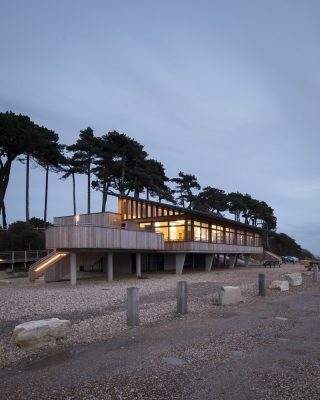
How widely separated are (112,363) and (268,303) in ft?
28.8

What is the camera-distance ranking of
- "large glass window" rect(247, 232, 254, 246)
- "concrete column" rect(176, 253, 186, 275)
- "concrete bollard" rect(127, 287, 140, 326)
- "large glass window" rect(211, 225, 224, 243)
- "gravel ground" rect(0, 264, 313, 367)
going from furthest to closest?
"large glass window" rect(247, 232, 254, 246), "large glass window" rect(211, 225, 224, 243), "concrete column" rect(176, 253, 186, 275), "concrete bollard" rect(127, 287, 140, 326), "gravel ground" rect(0, 264, 313, 367)

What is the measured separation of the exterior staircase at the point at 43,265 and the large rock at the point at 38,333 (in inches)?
642

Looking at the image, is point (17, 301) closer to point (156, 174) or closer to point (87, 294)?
point (87, 294)

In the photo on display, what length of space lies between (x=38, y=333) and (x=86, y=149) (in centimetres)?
4395

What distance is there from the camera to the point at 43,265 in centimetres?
2505

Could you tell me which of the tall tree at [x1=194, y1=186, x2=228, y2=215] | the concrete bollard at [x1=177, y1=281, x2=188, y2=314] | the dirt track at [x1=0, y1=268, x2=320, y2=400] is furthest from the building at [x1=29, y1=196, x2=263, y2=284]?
the tall tree at [x1=194, y1=186, x2=228, y2=215]

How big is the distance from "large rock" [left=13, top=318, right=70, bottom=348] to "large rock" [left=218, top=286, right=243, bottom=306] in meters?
6.73

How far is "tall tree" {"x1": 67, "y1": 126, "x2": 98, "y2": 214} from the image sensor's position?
50.0 m

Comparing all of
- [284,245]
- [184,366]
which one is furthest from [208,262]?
[284,245]

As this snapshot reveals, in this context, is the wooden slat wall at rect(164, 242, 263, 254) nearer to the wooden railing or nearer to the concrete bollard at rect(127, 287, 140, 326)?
the wooden railing

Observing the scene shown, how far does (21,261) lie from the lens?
112ft

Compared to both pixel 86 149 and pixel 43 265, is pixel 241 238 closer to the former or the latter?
pixel 86 149

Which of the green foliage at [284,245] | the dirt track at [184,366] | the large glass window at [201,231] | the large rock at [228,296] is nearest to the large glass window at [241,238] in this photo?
the large glass window at [201,231]

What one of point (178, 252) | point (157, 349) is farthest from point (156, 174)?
point (157, 349)
